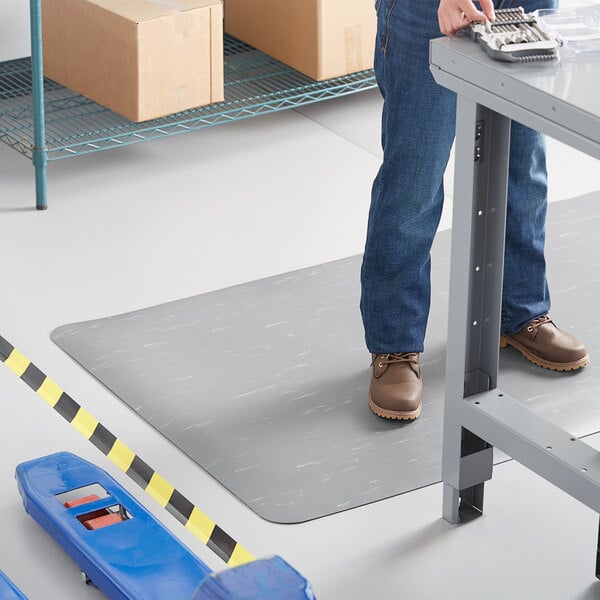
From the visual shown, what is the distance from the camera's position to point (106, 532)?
2.54 meters

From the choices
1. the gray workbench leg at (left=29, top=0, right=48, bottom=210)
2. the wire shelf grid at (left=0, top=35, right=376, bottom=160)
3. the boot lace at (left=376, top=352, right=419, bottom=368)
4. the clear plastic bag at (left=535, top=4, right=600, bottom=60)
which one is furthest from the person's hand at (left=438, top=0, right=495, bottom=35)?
the wire shelf grid at (left=0, top=35, right=376, bottom=160)

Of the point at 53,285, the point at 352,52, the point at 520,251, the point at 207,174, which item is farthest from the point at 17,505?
the point at 352,52

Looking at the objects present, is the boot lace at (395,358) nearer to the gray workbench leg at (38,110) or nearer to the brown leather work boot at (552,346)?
the brown leather work boot at (552,346)

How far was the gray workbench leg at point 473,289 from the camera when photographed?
7.75ft

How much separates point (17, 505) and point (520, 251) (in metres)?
1.25

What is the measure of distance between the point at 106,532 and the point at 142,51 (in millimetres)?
1901

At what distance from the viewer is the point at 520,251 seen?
3107 mm

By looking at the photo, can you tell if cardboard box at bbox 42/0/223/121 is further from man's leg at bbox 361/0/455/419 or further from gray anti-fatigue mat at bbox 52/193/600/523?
man's leg at bbox 361/0/455/419

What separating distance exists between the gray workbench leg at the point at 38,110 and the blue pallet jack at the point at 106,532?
4.52 ft

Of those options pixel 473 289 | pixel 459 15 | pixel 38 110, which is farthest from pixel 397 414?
pixel 38 110

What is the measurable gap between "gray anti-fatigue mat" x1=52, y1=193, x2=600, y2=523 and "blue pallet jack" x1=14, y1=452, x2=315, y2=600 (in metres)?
0.26

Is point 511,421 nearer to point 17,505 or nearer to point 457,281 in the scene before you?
point 457,281

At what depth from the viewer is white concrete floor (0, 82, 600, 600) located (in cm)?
256

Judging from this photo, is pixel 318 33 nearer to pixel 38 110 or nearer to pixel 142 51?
pixel 142 51
